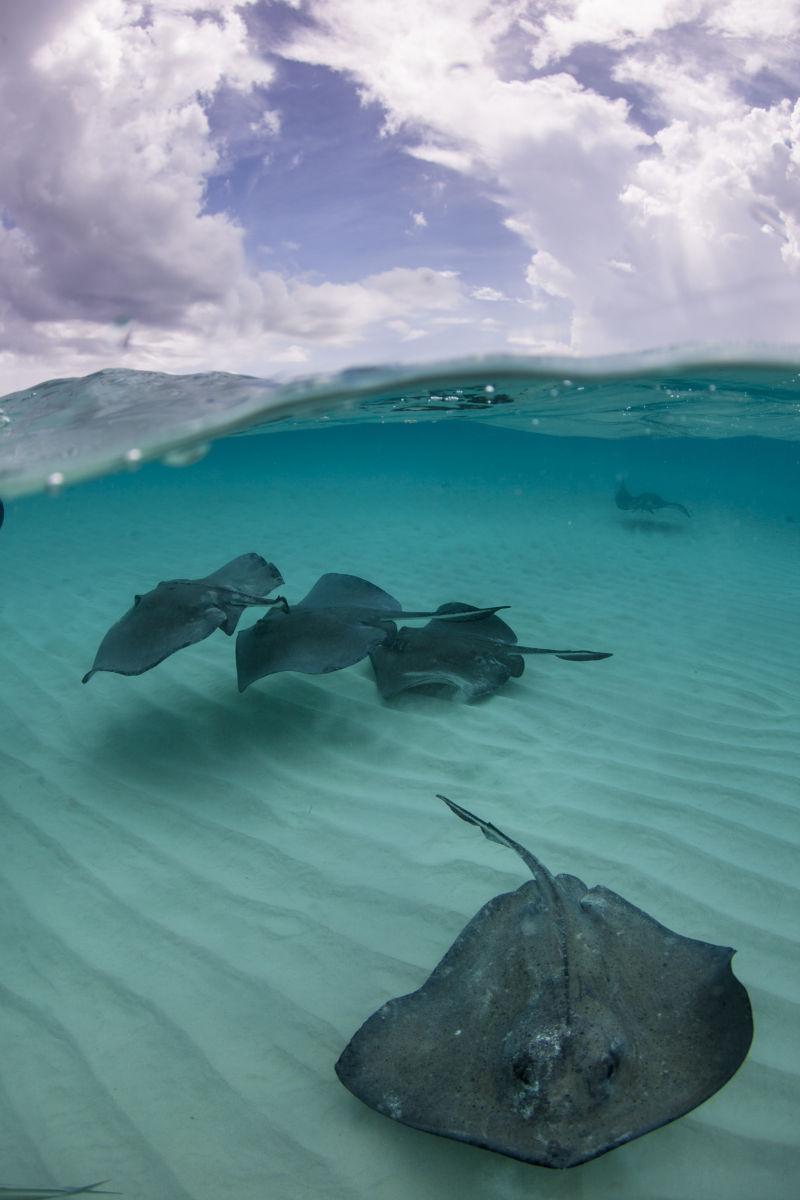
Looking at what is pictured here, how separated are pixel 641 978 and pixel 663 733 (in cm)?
297

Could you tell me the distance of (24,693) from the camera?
20.0ft

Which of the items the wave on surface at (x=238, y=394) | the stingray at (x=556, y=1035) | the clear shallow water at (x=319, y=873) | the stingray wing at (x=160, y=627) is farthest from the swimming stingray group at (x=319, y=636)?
the wave on surface at (x=238, y=394)

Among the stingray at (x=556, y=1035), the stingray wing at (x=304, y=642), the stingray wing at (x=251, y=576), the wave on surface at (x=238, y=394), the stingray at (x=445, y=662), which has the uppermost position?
the wave on surface at (x=238, y=394)

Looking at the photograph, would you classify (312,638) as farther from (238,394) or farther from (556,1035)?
(238,394)

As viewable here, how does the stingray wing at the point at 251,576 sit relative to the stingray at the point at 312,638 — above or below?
above

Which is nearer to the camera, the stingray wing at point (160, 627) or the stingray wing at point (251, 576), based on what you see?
the stingray wing at point (160, 627)

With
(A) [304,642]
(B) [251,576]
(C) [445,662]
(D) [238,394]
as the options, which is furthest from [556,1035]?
(D) [238,394]

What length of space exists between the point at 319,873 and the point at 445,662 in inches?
93.7

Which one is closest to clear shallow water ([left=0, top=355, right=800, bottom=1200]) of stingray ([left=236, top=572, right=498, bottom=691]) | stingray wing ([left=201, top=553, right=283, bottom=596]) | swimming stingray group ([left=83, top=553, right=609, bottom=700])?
swimming stingray group ([left=83, top=553, right=609, bottom=700])

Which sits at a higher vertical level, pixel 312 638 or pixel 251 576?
pixel 251 576

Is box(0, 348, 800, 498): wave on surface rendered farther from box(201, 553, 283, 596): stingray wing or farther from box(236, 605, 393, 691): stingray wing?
box(236, 605, 393, 691): stingray wing

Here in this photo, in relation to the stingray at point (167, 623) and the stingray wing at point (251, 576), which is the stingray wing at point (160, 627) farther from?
the stingray wing at point (251, 576)

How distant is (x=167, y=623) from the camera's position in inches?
180

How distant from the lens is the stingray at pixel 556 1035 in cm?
178
